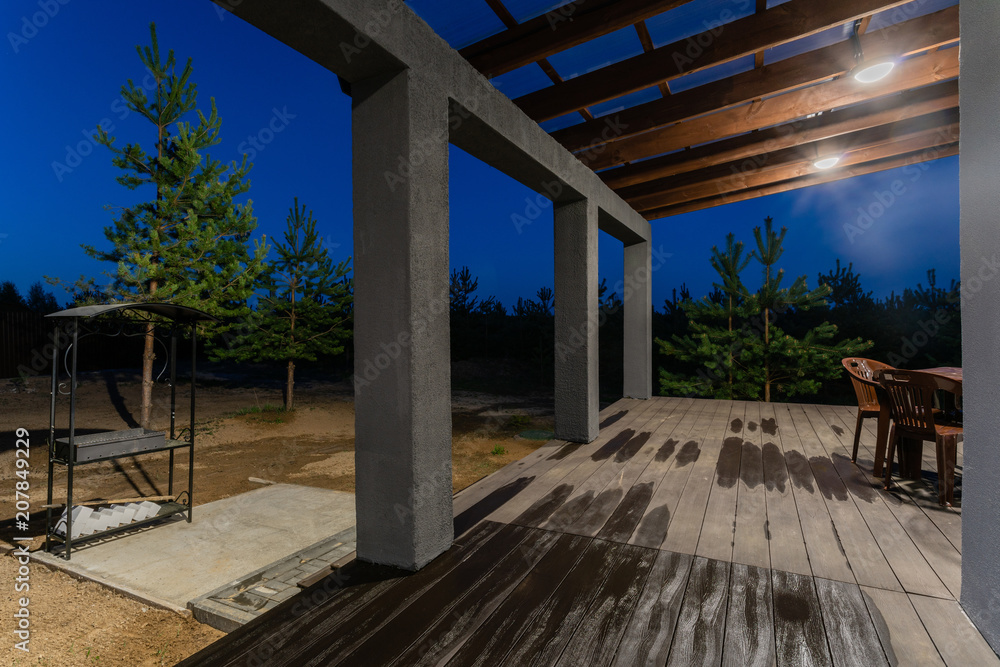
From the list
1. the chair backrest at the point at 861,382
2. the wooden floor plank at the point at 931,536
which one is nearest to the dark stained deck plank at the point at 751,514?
the wooden floor plank at the point at 931,536

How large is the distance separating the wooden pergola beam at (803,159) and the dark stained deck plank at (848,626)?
4.37 metres

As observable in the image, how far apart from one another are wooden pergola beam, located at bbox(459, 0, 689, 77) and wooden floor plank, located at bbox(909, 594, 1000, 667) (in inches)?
109

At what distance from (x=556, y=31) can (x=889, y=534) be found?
3071 mm

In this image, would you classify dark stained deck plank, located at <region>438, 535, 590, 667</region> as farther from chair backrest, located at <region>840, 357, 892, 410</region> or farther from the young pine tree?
the young pine tree

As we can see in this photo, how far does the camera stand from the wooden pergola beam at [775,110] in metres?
3.08

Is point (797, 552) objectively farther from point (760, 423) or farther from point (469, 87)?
point (760, 423)

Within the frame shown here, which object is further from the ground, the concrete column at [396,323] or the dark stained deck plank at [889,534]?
the concrete column at [396,323]

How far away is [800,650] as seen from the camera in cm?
136

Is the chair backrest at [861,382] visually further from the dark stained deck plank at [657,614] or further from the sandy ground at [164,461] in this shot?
the sandy ground at [164,461]

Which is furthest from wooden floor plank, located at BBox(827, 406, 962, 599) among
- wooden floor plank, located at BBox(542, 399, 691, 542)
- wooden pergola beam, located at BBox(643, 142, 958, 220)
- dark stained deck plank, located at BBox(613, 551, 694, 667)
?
wooden pergola beam, located at BBox(643, 142, 958, 220)

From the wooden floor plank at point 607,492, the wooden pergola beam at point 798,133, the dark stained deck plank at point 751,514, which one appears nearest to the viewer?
the dark stained deck plank at point 751,514

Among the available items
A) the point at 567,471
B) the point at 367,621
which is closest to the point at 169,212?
the point at 567,471

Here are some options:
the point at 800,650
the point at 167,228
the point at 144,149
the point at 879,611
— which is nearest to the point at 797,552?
the point at 879,611

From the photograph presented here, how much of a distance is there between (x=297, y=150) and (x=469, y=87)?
82321 mm
